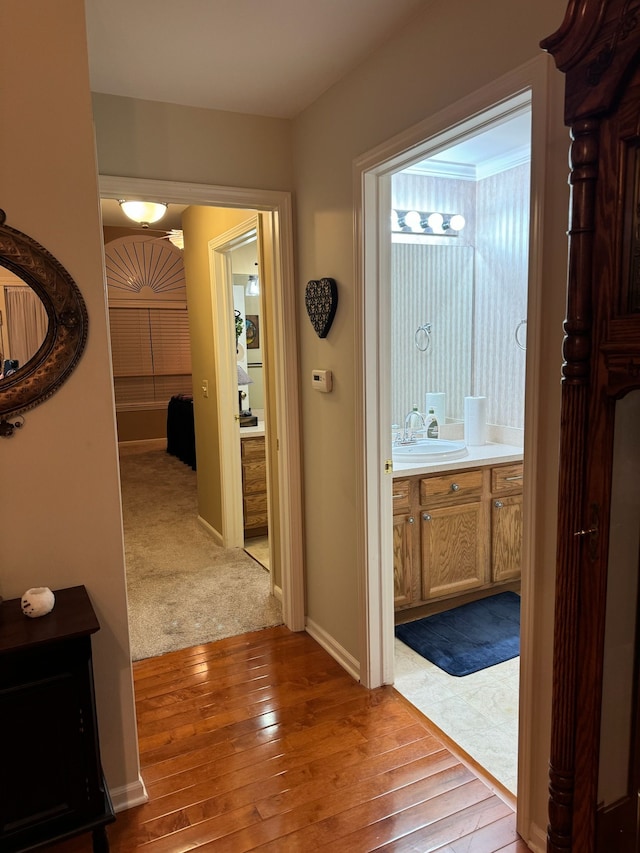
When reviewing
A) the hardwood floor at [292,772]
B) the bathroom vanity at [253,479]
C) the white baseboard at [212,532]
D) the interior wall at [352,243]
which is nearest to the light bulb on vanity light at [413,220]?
the interior wall at [352,243]

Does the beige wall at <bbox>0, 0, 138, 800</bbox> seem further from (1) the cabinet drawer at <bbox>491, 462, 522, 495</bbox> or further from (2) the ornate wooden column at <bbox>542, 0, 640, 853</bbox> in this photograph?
(1) the cabinet drawer at <bbox>491, 462, 522, 495</bbox>

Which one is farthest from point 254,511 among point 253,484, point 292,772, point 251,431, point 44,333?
point 44,333

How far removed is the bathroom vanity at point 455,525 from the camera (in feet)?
10.1

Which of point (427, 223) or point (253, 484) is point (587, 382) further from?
point (253, 484)

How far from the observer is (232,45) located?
2.16m

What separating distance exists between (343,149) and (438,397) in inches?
67.4

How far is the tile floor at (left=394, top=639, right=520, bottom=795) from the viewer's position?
221 centimetres

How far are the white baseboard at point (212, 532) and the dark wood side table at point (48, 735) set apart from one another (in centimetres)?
286

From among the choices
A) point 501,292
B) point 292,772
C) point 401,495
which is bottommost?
point 292,772

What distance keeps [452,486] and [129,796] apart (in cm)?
200

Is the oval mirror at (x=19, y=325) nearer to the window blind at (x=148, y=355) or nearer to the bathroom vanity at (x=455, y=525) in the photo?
the bathroom vanity at (x=455, y=525)

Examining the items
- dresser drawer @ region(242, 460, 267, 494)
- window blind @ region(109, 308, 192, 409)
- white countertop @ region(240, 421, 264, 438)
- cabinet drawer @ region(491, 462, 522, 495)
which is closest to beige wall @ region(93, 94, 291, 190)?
cabinet drawer @ region(491, 462, 522, 495)

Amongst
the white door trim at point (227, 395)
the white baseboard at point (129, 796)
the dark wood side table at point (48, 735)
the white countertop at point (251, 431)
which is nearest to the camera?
the dark wood side table at point (48, 735)

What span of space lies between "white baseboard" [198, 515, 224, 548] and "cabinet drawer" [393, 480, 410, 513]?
6.36 ft
